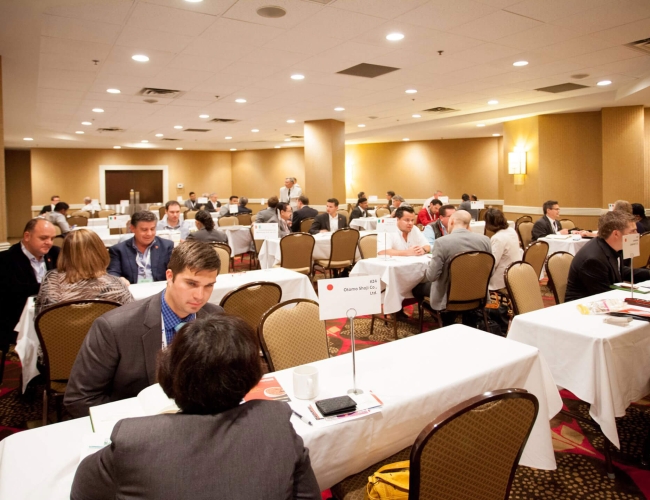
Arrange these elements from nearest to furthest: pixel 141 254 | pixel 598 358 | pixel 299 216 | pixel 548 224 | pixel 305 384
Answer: pixel 305 384 < pixel 598 358 < pixel 141 254 < pixel 548 224 < pixel 299 216

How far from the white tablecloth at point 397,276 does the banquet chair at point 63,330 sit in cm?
259

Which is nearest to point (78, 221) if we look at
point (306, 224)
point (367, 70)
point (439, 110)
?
point (306, 224)

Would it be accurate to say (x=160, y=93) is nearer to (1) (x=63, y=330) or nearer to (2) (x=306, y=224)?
(2) (x=306, y=224)

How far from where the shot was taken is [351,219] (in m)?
10.0

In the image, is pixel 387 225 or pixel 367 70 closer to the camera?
pixel 387 225

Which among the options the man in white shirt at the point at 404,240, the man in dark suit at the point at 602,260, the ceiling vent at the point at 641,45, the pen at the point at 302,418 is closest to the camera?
the pen at the point at 302,418

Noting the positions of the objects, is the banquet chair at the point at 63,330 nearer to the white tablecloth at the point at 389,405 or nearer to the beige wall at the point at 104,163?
the white tablecloth at the point at 389,405

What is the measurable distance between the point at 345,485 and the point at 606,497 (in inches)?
55.7

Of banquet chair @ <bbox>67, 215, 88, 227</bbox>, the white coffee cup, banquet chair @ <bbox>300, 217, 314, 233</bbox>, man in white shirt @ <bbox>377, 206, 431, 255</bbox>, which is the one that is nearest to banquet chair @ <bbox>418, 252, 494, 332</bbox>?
man in white shirt @ <bbox>377, 206, 431, 255</bbox>

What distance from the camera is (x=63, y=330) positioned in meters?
2.53

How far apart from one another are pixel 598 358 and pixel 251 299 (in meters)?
2.01

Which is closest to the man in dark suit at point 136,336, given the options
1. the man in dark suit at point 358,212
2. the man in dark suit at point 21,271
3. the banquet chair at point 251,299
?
the banquet chair at point 251,299

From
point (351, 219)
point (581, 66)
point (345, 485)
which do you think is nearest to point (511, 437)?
point (345, 485)

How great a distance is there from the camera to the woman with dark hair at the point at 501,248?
4.66 m
